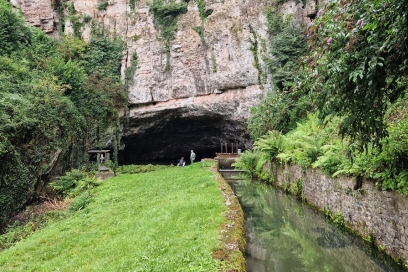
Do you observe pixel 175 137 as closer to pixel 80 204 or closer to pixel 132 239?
pixel 80 204

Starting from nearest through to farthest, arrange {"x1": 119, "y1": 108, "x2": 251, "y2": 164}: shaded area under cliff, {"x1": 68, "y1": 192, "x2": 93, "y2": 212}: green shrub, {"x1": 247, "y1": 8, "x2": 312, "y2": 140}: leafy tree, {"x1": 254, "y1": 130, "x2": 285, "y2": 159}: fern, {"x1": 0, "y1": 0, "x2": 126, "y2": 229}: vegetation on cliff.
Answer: {"x1": 68, "y1": 192, "x2": 93, "y2": 212}: green shrub
{"x1": 0, "y1": 0, "x2": 126, "y2": 229}: vegetation on cliff
{"x1": 254, "y1": 130, "x2": 285, "y2": 159}: fern
{"x1": 247, "y1": 8, "x2": 312, "y2": 140}: leafy tree
{"x1": 119, "y1": 108, "x2": 251, "y2": 164}: shaded area under cliff

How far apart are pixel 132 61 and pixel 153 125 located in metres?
5.47

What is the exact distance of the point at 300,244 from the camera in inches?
256

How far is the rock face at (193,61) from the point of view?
2178 centimetres

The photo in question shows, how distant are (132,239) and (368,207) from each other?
15.9 feet

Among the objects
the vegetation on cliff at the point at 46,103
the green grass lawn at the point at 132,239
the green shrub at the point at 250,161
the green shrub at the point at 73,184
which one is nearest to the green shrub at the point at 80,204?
the green grass lawn at the point at 132,239

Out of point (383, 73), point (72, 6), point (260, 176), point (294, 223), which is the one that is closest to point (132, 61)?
point (72, 6)

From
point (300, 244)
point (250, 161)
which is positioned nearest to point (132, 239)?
point (300, 244)

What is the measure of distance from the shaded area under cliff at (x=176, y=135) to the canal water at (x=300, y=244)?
13896 millimetres

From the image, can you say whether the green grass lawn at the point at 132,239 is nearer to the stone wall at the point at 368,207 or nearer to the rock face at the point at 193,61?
the stone wall at the point at 368,207

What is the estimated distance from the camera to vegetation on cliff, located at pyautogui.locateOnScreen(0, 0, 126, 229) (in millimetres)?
10867

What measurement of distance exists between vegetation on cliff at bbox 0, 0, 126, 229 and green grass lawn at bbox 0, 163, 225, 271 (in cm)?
390

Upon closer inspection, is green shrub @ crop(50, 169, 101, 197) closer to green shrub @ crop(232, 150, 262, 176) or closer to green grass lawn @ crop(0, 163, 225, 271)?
green grass lawn @ crop(0, 163, 225, 271)

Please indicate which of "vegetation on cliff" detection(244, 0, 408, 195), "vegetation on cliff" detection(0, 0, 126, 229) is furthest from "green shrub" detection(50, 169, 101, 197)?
"vegetation on cliff" detection(244, 0, 408, 195)
